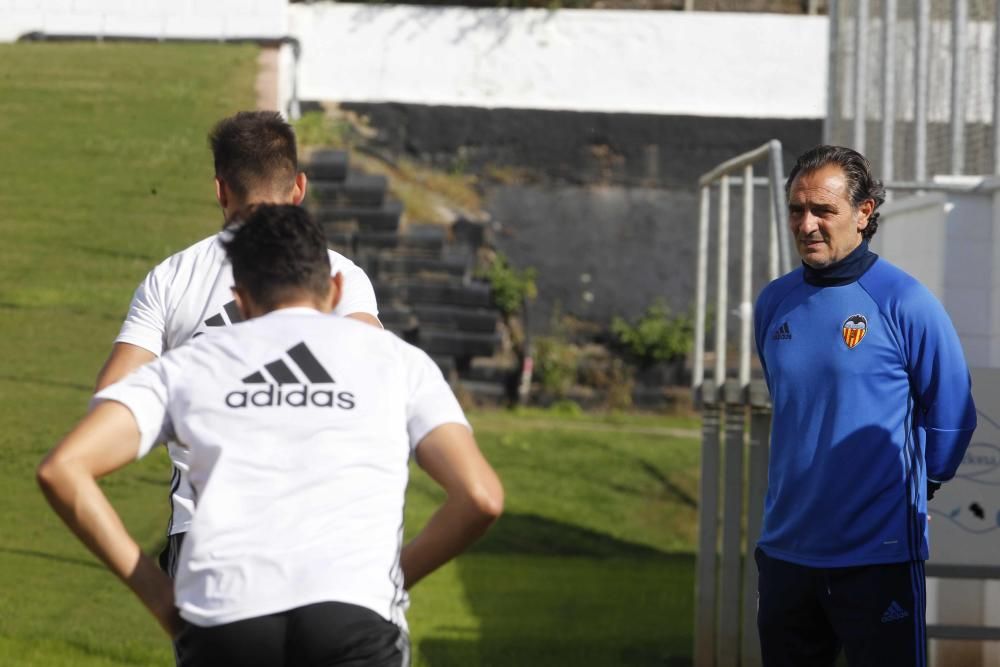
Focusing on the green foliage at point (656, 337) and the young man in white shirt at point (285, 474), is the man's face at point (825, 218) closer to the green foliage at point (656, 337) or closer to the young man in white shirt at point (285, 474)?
the young man in white shirt at point (285, 474)

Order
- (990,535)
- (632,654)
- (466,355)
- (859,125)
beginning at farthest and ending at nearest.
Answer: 1. (466,355)
2. (859,125)
3. (632,654)
4. (990,535)

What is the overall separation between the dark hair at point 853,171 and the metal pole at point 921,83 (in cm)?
327

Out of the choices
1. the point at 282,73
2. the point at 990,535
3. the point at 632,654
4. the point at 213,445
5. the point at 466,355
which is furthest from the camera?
the point at 282,73

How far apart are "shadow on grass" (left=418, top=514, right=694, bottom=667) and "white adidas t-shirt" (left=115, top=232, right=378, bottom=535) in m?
3.69

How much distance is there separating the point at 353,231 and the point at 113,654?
27.7 feet

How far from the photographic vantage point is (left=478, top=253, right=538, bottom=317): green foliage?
15422 mm

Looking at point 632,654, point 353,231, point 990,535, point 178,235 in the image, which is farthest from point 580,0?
point 990,535

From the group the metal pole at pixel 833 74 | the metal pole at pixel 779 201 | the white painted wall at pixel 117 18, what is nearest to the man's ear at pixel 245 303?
the metal pole at pixel 779 201

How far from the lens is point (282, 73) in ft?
56.5

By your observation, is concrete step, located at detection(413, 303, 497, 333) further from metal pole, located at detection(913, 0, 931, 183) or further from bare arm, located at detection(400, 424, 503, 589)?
bare arm, located at detection(400, 424, 503, 589)

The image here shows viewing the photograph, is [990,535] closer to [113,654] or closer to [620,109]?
[113,654]

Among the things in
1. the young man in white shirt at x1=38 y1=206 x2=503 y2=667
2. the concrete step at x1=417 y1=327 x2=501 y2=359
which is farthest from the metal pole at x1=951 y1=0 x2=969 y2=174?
the concrete step at x1=417 y1=327 x2=501 y2=359

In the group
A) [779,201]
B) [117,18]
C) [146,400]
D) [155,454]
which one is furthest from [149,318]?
[117,18]

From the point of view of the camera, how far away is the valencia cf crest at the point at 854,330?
3482 millimetres
